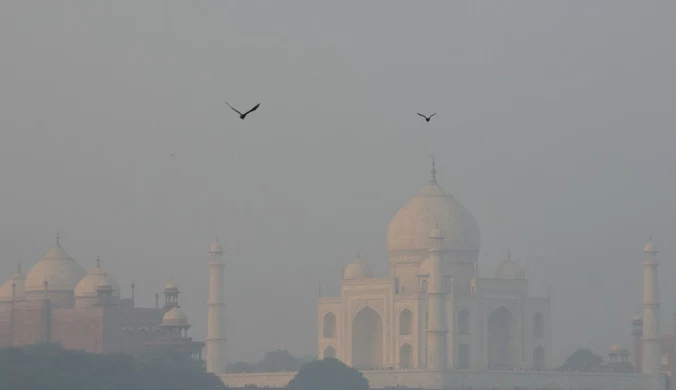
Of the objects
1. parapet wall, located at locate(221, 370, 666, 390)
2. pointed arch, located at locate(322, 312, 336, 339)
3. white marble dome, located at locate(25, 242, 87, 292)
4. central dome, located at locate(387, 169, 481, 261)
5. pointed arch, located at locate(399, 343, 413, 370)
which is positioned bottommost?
parapet wall, located at locate(221, 370, 666, 390)

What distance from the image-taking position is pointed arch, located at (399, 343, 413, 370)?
4272 inches

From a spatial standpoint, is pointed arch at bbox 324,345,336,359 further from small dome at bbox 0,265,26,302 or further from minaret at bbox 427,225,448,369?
small dome at bbox 0,265,26,302

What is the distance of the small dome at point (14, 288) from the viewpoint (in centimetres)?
11093

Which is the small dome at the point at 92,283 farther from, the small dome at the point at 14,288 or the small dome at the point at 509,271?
the small dome at the point at 509,271

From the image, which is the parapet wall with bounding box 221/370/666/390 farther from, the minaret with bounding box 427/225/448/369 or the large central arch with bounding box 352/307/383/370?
the large central arch with bounding box 352/307/383/370

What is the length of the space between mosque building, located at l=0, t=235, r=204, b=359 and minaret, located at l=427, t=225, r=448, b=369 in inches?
441

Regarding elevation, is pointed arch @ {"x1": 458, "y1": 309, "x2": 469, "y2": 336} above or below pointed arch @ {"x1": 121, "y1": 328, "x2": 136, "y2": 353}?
above

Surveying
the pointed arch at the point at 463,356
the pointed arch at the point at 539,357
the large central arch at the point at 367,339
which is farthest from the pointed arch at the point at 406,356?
the pointed arch at the point at 539,357

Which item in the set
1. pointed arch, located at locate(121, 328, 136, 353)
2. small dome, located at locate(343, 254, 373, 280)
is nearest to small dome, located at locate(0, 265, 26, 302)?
pointed arch, located at locate(121, 328, 136, 353)

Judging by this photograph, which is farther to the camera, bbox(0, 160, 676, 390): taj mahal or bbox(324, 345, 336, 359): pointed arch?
bbox(324, 345, 336, 359): pointed arch

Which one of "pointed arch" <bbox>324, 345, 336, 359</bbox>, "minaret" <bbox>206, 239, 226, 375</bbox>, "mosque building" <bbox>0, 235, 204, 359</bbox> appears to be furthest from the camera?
"pointed arch" <bbox>324, 345, 336, 359</bbox>

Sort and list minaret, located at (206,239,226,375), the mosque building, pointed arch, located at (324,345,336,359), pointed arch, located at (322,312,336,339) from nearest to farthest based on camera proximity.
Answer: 1. the mosque building
2. minaret, located at (206,239,226,375)
3. pointed arch, located at (324,345,336,359)
4. pointed arch, located at (322,312,336,339)

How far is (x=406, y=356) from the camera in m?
109

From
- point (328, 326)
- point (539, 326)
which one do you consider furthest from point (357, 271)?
point (539, 326)
